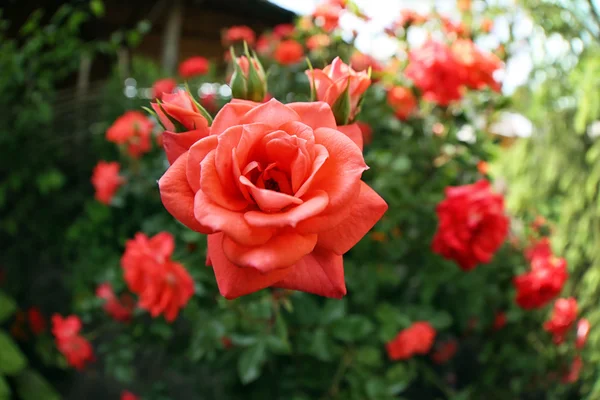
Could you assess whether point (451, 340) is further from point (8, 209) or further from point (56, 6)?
point (56, 6)

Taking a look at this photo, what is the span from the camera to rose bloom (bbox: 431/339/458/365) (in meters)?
2.01

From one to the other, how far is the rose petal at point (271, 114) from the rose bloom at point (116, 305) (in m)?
Answer: 1.37

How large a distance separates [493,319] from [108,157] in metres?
2.11

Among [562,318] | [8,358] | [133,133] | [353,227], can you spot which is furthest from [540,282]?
[8,358]

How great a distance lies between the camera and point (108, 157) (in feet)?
8.84

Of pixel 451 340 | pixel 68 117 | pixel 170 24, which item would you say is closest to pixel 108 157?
pixel 68 117

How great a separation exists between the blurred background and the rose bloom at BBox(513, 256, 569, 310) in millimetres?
132

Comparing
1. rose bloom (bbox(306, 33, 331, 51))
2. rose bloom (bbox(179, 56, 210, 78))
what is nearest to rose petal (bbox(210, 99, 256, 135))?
rose bloom (bbox(306, 33, 331, 51))

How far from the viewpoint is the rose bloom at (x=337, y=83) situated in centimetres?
61

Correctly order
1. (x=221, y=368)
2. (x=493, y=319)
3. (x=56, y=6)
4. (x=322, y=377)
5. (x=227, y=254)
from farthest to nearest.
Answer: (x=56, y=6), (x=493, y=319), (x=221, y=368), (x=322, y=377), (x=227, y=254)

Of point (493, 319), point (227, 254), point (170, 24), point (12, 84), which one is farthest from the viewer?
point (170, 24)

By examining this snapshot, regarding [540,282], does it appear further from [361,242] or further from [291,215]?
[291,215]

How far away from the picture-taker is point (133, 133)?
69.3 inches

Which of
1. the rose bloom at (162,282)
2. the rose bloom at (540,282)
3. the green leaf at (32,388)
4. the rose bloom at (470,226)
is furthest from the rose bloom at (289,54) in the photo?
the green leaf at (32,388)
